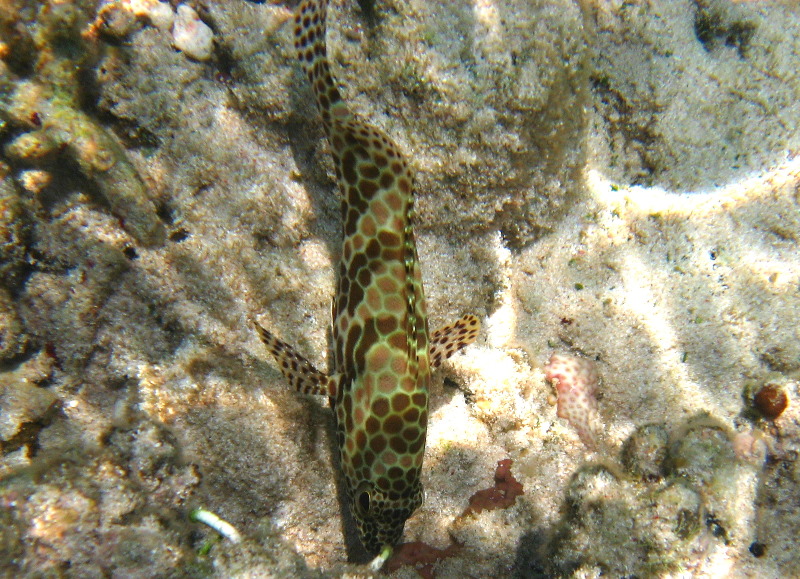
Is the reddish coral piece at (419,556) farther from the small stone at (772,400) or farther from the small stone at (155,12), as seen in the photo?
the small stone at (155,12)

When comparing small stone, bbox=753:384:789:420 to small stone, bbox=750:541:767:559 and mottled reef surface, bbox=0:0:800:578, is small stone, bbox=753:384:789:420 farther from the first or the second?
small stone, bbox=750:541:767:559

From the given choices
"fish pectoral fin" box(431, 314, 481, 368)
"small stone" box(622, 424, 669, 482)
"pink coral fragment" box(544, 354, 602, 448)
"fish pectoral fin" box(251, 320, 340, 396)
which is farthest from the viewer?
"pink coral fragment" box(544, 354, 602, 448)

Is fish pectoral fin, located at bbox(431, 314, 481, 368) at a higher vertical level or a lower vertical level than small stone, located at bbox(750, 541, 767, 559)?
higher

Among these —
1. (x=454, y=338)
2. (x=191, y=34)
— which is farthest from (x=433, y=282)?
(x=191, y=34)

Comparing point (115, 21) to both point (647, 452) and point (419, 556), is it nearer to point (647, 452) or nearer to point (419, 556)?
point (419, 556)

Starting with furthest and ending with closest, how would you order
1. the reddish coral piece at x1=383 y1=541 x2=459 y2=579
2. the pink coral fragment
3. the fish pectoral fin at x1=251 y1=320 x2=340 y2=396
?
the pink coral fragment → the reddish coral piece at x1=383 y1=541 x2=459 y2=579 → the fish pectoral fin at x1=251 y1=320 x2=340 y2=396

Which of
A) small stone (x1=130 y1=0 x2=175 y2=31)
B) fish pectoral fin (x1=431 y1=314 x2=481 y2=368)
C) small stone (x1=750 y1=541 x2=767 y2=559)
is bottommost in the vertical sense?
small stone (x1=750 y1=541 x2=767 y2=559)

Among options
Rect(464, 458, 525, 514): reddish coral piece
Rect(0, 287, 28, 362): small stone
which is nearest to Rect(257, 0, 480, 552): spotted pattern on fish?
Rect(464, 458, 525, 514): reddish coral piece
